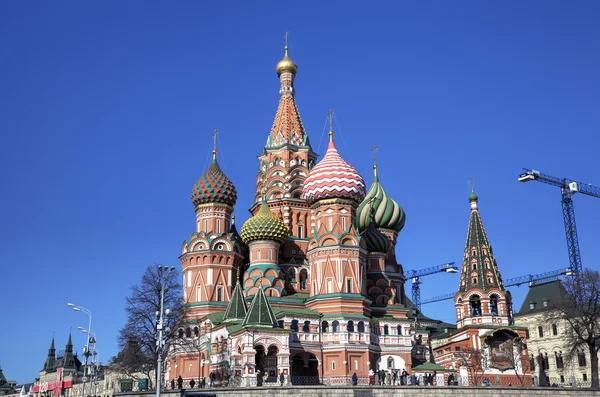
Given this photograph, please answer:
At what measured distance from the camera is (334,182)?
5522 cm

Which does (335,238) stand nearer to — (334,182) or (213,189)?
(334,182)

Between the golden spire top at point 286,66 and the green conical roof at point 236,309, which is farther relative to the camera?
the golden spire top at point 286,66

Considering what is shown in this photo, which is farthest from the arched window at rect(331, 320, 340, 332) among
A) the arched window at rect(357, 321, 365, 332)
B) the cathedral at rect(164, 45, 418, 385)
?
the arched window at rect(357, 321, 365, 332)

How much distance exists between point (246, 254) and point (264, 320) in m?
13.8

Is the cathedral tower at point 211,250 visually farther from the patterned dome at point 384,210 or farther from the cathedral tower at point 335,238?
the patterned dome at point 384,210

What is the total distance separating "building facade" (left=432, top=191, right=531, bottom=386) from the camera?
59.4 meters

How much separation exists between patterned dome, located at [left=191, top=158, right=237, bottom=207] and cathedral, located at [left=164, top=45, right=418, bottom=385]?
0.09m

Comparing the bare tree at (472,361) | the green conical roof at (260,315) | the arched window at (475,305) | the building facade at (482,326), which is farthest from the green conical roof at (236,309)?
the arched window at (475,305)

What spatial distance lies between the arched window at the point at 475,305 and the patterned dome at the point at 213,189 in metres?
23.6

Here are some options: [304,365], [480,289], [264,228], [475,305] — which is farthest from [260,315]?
[475,305]

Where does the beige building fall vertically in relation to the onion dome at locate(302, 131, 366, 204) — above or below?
below

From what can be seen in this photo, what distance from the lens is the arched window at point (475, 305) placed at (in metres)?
63.5

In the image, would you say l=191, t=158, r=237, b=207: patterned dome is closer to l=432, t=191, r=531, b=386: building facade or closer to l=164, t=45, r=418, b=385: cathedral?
l=164, t=45, r=418, b=385: cathedral

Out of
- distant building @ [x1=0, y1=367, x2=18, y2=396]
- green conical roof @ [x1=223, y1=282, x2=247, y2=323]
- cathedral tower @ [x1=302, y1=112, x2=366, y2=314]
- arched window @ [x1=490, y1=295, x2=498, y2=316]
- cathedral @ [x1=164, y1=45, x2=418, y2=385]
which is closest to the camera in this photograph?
cathedral @ [x1=164, y1=45, x2=418, y2=385]
